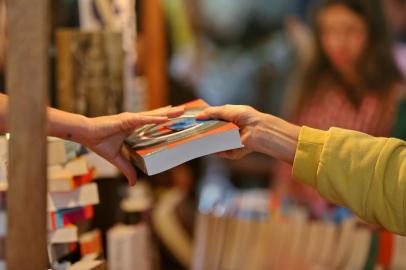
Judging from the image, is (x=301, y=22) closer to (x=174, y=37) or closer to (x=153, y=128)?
(x=174, y=37)

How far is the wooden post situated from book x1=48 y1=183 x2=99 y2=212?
0.41m

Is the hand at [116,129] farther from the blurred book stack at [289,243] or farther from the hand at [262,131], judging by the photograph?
the blurred book stack at [289,243]

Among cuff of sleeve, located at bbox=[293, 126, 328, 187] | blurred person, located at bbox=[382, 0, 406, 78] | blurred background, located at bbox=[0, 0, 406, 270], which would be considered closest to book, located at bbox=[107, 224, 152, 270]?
blurred background, located at bbox=[0, 0, 406, 270]

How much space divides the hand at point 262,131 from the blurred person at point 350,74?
35.0 inches

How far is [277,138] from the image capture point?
1135 mm

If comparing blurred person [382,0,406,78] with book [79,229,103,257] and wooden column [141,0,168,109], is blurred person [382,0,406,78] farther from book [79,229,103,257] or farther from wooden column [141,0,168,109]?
book [79,229,103,257]

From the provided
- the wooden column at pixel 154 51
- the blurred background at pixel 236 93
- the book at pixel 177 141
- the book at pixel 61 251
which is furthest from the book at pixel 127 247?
the wooden column at pixel 154 51

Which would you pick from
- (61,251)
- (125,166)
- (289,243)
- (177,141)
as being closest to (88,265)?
(61,251)

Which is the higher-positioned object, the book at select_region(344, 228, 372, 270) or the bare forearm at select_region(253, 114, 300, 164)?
the bare forearm at select_region(253, 114, 300, 164)

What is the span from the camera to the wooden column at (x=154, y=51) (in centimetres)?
212

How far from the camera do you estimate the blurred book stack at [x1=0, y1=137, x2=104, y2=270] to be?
3.82ft

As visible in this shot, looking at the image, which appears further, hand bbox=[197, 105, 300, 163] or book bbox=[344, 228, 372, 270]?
book bbox=[344, 228, 372, 270]

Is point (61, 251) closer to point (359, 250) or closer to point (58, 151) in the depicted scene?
point (58, 151)

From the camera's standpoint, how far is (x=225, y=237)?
1.85 meters
